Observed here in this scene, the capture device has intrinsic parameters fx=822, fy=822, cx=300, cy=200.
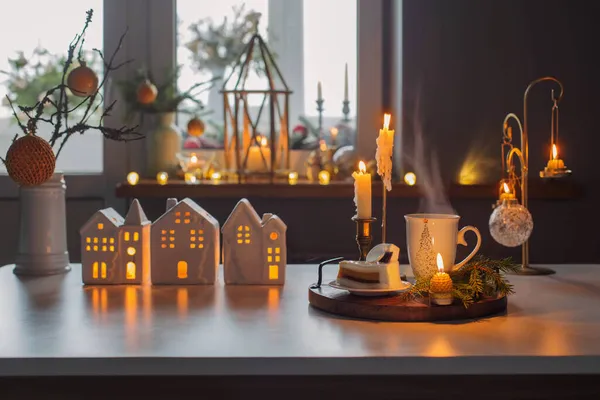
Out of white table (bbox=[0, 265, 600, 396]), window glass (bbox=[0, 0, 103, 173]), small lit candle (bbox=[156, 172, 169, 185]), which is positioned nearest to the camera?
white table (bbox=[0, 265, 600, 396])

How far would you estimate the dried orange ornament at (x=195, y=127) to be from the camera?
123 inches

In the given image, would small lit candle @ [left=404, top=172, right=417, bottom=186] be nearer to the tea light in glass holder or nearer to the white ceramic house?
the tea light in glass holder

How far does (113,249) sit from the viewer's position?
5.58ft

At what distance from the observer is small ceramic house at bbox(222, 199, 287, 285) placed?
1.67 m

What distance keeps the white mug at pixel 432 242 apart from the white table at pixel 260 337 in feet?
0.52

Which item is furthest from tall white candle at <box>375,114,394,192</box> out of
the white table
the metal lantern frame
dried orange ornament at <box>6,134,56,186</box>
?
the metal lantern frame

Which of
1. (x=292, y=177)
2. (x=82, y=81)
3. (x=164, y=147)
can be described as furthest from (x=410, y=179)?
(x=82, y=81)

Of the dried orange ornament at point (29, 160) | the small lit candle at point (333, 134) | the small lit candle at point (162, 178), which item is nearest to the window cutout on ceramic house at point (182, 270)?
the dried orange ornament at point (29, 160)

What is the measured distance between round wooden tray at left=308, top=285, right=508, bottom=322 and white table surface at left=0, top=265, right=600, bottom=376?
0.02 meters

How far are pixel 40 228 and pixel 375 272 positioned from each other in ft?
2.73

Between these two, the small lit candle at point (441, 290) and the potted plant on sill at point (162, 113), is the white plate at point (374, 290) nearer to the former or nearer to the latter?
the small lit candle at point (441, 290)

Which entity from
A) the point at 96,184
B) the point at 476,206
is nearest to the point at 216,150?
the point at 96,184

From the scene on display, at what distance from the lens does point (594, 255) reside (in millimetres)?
3064

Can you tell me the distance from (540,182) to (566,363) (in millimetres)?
1945
